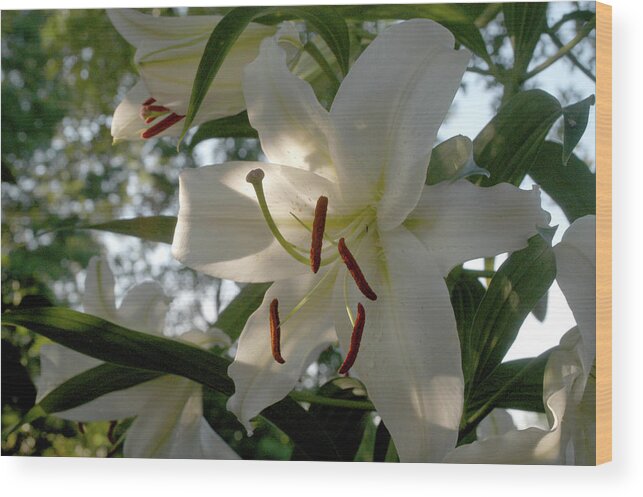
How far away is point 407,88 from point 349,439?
23.2 inches

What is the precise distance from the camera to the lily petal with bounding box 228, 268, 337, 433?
1.75 metres

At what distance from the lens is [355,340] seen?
1.71 m

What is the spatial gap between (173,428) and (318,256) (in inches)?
15.7

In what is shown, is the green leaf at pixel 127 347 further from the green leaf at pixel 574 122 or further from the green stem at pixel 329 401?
the green leaf at pixel 574 122

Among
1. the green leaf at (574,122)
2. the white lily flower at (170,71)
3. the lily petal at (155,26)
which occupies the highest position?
the lily petal at (155,26)

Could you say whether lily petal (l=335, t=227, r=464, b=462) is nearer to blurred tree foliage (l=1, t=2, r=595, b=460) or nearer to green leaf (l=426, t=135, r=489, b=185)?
green leaf (l=426, t=135, r=489, b=185)

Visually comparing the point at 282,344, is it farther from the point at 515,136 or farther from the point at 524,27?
the point at 524,27

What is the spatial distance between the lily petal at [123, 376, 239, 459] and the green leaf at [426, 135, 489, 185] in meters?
0.55

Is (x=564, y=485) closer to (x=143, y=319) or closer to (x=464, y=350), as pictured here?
(x=464, y=350)

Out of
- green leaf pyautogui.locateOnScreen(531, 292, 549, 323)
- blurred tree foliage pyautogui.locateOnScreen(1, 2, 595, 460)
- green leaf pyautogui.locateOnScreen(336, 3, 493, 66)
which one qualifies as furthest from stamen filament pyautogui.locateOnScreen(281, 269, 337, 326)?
green leaf pyautogui.locateOnScreen(336, 3, 493, 66)

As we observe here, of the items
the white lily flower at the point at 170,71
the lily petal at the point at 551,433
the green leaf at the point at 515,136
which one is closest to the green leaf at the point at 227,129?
the white lily flower at the point at 170,71

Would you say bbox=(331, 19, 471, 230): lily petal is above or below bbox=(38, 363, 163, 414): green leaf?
above

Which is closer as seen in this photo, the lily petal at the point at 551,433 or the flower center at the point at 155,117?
the lily petal at the point at 551,433

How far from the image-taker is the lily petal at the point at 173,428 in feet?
5.92
